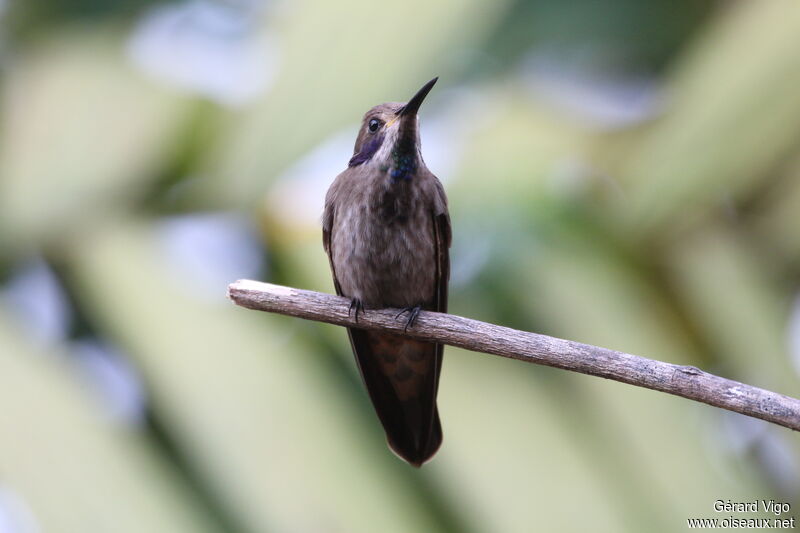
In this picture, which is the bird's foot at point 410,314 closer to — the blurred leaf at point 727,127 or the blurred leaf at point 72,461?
the blurred leaf at point 72,461

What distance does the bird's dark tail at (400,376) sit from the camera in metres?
3.70

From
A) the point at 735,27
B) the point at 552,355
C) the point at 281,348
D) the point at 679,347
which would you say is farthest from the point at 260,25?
the point at 552,355

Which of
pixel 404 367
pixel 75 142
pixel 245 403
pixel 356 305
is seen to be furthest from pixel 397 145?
pixel 75 142

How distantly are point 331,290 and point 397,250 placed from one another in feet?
5.70

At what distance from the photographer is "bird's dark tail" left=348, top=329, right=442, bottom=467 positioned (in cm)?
370

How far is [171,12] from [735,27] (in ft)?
15.1

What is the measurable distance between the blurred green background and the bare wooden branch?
203 centimetres

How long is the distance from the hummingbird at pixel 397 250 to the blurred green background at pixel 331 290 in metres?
1.19

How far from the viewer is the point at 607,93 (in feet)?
25.5

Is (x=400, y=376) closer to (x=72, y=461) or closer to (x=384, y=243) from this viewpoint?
(x=384, y=243)

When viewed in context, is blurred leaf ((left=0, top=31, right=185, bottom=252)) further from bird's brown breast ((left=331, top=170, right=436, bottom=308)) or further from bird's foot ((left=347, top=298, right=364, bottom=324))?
bird's foot ((left=347, top=298, right=364, bottom=324))

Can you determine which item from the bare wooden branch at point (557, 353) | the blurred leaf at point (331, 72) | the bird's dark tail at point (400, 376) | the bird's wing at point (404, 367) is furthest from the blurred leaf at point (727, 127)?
the bare wooden branch at point (557, 353)

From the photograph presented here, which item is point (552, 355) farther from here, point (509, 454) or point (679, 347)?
point (679, 347)

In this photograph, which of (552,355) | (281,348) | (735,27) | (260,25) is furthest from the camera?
(260,25)
